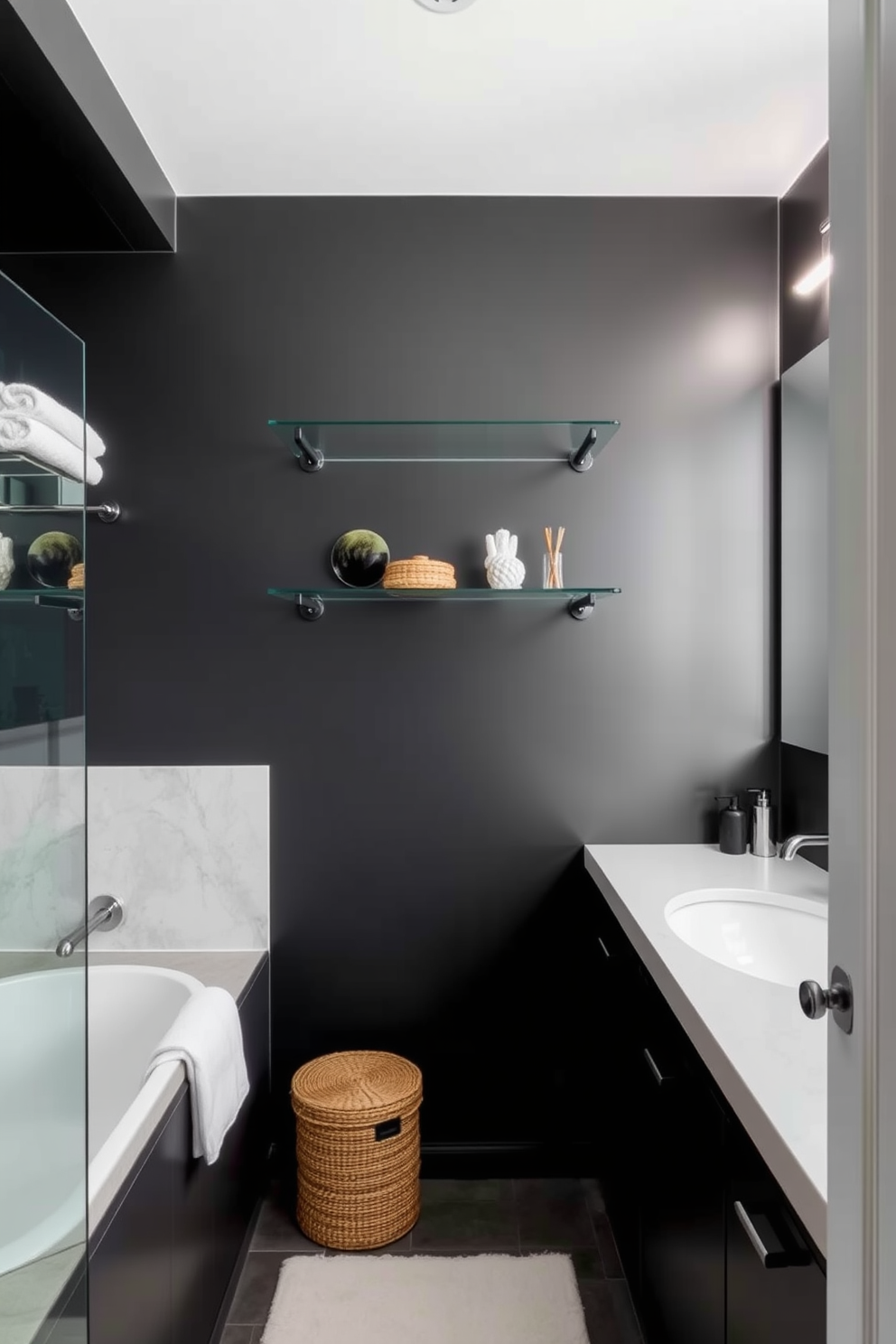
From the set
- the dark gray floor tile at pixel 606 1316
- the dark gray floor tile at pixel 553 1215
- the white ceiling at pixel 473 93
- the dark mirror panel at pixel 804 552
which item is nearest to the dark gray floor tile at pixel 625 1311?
the dark gray floor tile at pixel 606 1316

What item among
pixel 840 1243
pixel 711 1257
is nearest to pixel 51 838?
pixel 840 1243

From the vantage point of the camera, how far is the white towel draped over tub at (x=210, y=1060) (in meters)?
1.63

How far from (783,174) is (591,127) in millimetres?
558

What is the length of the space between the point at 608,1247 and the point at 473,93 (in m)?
2.66

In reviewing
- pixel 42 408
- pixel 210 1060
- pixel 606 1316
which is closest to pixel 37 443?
pixel 42 408

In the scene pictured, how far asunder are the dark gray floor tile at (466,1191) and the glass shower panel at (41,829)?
5.00ft

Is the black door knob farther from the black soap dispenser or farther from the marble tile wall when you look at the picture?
the marble tile wall

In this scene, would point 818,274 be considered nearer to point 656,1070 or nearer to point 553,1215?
point 656,1070

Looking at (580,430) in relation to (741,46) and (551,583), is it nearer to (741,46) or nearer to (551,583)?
(551,583)

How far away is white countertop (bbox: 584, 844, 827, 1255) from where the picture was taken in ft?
3.14

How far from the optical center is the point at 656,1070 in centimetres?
156

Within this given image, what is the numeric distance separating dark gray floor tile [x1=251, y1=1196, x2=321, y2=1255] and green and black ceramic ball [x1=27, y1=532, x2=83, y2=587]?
74.1 inches

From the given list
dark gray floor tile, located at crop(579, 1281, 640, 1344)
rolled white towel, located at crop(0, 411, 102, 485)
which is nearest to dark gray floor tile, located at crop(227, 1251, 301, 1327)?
dark gray floor tile, located at crop(579, 1281, 640, 1344)

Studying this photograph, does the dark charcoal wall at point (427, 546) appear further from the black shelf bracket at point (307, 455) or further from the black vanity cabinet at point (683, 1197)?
the black vanity cabinet at point (683, 1197)
